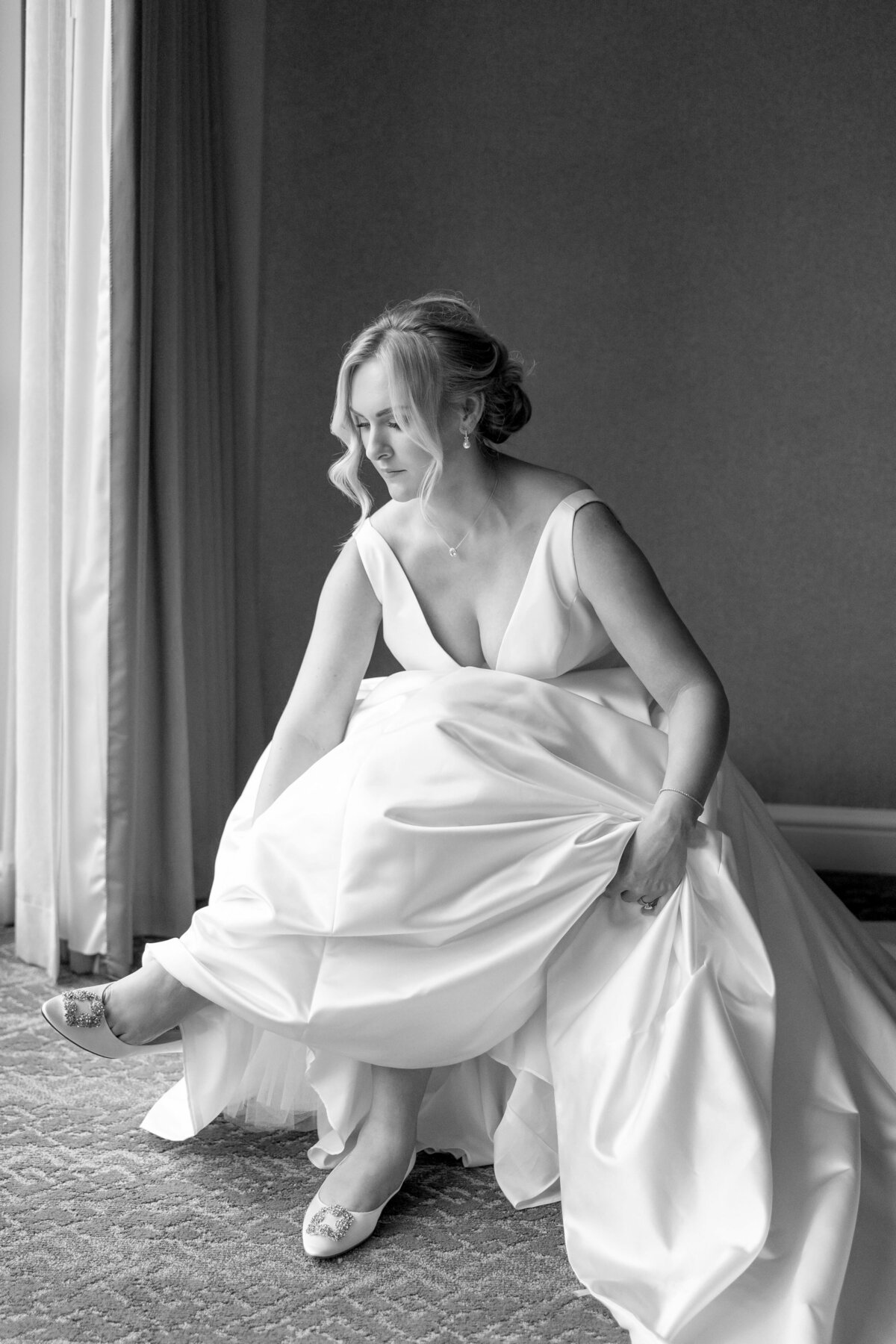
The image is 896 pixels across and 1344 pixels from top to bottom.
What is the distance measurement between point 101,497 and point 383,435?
2.84 ft

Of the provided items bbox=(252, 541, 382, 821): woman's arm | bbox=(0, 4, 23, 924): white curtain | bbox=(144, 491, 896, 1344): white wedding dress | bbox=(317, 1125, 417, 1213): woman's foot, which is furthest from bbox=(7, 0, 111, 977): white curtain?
bbox=(317, 1125, 417, 1213): woman's foot

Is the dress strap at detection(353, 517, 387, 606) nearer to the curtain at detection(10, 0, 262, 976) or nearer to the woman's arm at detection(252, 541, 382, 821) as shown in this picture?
the woman's arm at detection(252, 541, 382, 821)

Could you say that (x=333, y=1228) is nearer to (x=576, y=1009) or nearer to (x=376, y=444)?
(x=576, y=1009)

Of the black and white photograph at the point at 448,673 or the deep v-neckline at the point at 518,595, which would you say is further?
the deep v-neckline at the point at 518,595

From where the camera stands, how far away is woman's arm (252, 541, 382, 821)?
1884 millimetres

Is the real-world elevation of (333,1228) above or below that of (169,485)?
below

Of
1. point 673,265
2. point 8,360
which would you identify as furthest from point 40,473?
point 673,265

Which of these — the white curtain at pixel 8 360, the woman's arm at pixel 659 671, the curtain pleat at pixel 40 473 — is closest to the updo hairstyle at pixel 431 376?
the woman's arm at pixel 659 671

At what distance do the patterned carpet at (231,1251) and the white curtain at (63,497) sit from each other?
0.70m

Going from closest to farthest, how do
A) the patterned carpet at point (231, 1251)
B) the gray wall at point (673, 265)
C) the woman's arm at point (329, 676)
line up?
the patterned carpet at point (231, 1251) < the woman's arm at point (329, 676) < the gray wall at point (673, 265)

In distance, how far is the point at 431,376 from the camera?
179 cm

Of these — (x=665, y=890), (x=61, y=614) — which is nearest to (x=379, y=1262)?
(x=665, y=890)

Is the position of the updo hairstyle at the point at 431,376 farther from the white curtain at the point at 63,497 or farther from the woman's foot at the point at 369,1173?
the woman's foot at the point at 369,1173

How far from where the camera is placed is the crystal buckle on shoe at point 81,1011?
5.43 ft
